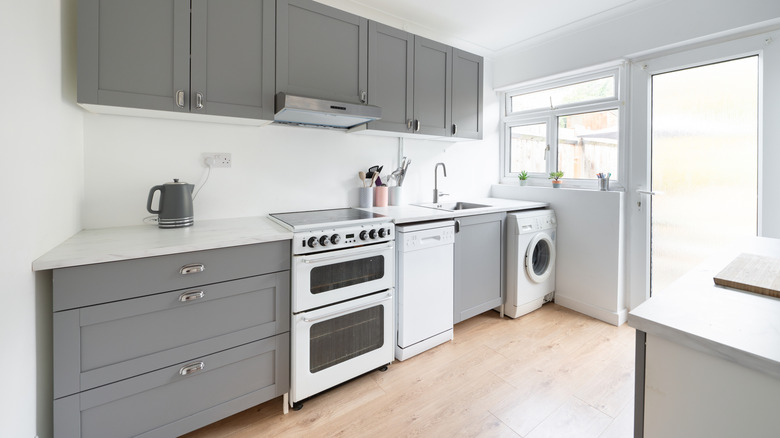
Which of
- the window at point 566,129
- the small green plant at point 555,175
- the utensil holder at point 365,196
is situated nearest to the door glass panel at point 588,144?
the window at point 566,129

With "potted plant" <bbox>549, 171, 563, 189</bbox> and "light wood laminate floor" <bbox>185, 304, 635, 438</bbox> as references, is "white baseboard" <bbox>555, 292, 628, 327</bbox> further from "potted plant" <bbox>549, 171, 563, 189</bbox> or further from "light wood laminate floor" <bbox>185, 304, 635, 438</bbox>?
"potted plant" <bbox>549, 171, 563, 189</bbox>

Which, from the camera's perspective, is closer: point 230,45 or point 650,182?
point 230,45

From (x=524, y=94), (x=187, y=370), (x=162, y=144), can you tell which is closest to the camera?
(x=187, y=370)

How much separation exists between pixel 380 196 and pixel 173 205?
1440 mm

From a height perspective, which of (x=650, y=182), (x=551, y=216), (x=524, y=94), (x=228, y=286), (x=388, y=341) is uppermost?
(x=524, y=94)

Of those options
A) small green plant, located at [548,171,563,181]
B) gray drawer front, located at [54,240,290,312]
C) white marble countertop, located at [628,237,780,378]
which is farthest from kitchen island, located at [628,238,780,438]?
small green plant, located at [548,171,563,181]

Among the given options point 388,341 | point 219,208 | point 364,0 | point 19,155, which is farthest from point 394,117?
point 19,155

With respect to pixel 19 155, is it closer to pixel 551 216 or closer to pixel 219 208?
pixel 219 208

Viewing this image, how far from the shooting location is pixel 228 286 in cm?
157

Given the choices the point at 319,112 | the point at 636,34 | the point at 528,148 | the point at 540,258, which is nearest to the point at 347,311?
the point at 319,112

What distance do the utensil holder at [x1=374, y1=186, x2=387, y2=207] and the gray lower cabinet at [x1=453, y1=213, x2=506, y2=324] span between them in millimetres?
633

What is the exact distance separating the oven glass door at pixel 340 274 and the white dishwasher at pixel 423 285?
0.39 feet

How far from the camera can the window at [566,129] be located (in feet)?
9.82

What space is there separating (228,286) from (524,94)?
11.3ft
